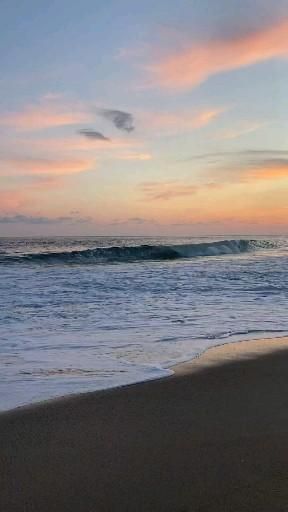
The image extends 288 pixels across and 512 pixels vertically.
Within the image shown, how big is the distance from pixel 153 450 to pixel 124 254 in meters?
28.8

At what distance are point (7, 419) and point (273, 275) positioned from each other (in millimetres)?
13550

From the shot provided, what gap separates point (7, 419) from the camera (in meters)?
3.67

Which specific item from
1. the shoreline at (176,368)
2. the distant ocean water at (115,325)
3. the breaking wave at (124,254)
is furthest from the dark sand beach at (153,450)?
the breaking wave at (124,254)

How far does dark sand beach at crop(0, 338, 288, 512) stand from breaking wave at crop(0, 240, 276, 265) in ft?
71.4

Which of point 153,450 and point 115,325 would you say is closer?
point 153,450

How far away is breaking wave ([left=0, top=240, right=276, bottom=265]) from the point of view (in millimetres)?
27266

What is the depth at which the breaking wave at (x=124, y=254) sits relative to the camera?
27.3 m

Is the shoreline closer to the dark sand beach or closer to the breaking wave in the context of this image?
the dark sand beach

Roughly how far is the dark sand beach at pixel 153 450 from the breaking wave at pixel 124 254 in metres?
21.8

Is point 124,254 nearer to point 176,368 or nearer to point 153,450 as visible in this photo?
point 176,368

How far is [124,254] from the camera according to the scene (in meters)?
31.9

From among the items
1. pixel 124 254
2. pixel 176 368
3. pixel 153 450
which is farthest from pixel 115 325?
pixel 124 254

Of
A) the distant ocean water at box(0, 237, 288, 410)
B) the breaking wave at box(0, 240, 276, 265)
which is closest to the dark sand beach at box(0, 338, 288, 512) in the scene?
the distant ocean water at box(0, 237, 288, 410)

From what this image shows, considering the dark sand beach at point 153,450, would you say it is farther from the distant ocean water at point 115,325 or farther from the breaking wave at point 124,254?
the breaking wave at point 124,254
